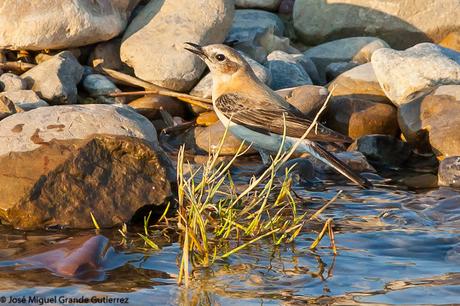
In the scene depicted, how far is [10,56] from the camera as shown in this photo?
35.8 feet

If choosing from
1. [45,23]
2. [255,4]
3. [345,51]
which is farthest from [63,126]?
[255,4]

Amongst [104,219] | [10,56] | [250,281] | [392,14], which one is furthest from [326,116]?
[250,281]

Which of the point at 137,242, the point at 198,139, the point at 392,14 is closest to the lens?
the point at 137,242

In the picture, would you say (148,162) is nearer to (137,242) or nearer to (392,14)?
(137,242)

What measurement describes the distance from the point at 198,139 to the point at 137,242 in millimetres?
3790

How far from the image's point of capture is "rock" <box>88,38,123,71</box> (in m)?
11.3

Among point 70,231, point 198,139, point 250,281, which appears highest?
point 250,281

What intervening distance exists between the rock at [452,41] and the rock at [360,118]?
7.55 ft

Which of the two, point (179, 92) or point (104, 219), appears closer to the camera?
point (104, 219)

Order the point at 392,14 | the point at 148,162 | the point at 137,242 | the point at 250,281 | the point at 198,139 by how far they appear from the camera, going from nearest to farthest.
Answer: the point at 250,281 < the point at 137,242 < the point at 148,162 < the point at 198,139 < the point at 392,14

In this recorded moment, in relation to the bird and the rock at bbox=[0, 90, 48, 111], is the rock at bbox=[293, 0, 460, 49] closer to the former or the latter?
the bird

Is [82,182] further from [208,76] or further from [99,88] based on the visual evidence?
[208,76]

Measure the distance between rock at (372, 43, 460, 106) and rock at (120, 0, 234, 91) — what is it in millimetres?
2014

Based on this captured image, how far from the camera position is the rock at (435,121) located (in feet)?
32.7
